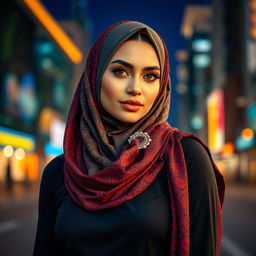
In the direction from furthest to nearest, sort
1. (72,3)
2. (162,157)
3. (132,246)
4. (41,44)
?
1. (72,3)
2. (41,44)
3. (162,157)
4. (132,246)

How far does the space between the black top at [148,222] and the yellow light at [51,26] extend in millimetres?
32780

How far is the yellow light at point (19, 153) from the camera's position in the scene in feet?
96.3

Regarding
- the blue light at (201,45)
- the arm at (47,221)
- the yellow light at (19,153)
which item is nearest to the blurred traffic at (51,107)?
the yellow light at (19,153)

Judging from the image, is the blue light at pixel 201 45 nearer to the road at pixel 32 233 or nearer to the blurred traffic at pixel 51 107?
the blurred traffic at pixel 51 107

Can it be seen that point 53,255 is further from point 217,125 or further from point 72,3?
point 72,3

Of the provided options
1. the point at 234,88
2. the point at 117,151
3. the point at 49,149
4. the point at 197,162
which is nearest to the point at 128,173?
the point at 117,151

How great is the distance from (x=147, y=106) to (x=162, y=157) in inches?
9.4

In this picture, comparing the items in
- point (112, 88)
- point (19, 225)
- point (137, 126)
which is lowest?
point (19, 225)

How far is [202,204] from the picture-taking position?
1.52 meters

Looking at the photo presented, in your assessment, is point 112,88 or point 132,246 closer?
point 132,246

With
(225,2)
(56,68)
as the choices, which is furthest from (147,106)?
(225,2)

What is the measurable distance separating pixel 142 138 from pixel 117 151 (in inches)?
4.8

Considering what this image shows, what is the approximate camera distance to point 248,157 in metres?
39.2

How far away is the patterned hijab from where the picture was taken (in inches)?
60.1
